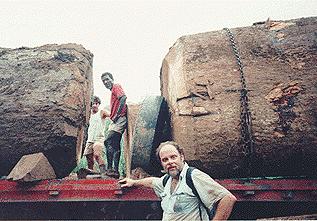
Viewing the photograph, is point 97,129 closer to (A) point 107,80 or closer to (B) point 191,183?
(A) point 107,80

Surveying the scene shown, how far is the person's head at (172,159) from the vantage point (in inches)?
102

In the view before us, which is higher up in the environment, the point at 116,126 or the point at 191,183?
the point at 116,126

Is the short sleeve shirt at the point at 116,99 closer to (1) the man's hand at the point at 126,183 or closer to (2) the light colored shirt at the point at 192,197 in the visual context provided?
(1) the man's hand at the point at 126,183

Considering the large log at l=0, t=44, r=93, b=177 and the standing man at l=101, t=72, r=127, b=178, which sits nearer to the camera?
the large log at l=0, t=44, r=93, b=177

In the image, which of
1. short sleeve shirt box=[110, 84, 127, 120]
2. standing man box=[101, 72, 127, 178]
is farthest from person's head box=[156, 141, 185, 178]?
short sleeve shirt box=[110, 84, 127, 120]

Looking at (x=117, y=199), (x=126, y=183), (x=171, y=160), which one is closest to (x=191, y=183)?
(x=171, y=160)

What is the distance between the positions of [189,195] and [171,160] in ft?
1.12

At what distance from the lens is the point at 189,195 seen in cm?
239

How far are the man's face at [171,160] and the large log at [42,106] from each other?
167cm

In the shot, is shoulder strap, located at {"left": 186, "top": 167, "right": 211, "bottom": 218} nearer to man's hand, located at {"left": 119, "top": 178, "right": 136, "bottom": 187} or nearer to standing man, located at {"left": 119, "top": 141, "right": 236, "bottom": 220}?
standing man, located at {"left": 119, "top": 141, "right": 236, "bottom": 220}

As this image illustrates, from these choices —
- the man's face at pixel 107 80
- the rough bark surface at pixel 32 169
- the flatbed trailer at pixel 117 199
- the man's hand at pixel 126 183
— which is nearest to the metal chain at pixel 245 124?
the flatbed trailer at pixel 117 199

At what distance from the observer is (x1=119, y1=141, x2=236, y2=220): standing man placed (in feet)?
7.56

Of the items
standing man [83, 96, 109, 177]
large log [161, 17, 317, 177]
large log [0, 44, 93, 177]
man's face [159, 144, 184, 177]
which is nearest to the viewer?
man's face [159, 144, 184, 177]

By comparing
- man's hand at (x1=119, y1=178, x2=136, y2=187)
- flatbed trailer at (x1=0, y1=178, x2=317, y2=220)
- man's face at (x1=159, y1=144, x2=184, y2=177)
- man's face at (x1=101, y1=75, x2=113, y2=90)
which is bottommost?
flatbed trailer at (x1=0, y1=178, x2=317, y2=220)
